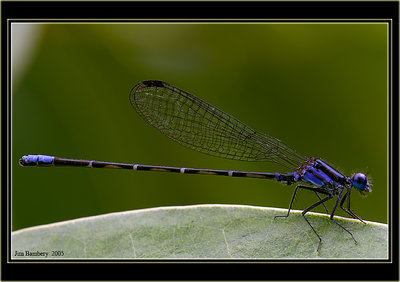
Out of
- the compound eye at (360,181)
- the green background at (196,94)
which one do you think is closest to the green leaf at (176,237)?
the compound eye at (360,181)

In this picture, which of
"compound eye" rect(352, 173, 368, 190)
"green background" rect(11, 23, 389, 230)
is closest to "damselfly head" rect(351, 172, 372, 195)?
"compound eye" rect(352, 173, 368, 190)

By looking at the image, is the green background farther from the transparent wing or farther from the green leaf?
the green leaf

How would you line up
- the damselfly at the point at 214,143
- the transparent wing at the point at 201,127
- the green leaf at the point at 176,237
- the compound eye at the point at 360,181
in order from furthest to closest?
1. the transparent wing at the point at 201,127
2. the damselfly at the point at 214,143
3. the compound eye at the point at 360,181
4. the green leaf at the point at 176,237

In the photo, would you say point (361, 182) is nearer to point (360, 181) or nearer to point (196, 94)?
point (360, 181)

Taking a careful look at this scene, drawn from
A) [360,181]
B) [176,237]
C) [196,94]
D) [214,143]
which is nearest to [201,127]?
[214,143]

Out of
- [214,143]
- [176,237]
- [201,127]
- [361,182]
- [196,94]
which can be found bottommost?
[176,237]

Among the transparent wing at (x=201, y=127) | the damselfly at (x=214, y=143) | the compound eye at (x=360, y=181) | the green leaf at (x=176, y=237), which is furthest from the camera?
the transparent wing at (x=201, y=127)

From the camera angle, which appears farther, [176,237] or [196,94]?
[196,94]

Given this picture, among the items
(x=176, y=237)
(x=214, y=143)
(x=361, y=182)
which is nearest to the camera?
(x=176, y=237)

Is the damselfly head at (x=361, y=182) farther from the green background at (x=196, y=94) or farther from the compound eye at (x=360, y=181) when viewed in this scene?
the green background at (x=196, y=94)
